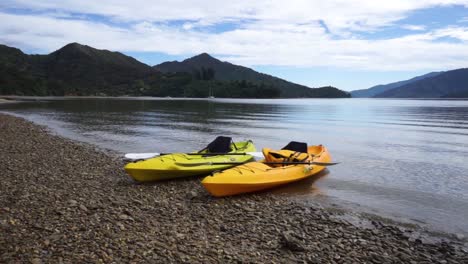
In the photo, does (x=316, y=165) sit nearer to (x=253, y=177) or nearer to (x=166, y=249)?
(x=253, y=177)

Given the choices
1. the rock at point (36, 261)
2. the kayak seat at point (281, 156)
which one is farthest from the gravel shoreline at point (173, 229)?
the kayak seat at point (281, 156)

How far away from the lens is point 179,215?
9.19 meters

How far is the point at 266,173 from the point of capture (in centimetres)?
1232

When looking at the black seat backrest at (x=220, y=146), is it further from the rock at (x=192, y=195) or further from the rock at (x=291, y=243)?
the rock at (x=291, y=243)

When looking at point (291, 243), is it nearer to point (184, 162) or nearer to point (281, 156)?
point (184, 162)

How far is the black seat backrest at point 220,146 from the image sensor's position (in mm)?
16031

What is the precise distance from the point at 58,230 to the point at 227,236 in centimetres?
328

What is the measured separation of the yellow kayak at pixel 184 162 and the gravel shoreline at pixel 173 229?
1.51 ft

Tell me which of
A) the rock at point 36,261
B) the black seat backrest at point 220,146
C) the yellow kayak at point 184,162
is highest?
the black seat backrest at point 220,146

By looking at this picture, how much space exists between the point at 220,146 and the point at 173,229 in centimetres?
832

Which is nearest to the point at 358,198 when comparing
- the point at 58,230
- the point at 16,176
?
the point at 58,230

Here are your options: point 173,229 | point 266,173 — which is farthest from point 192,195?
point 173,229

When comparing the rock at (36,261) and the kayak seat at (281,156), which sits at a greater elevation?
→ the kayak seat at (281,156)

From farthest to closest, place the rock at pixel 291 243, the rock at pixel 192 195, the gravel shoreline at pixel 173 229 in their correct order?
the rock at pixel 192 195 → the rock at pixel 291 243 → the gravel shoreline at pixel 173 229
